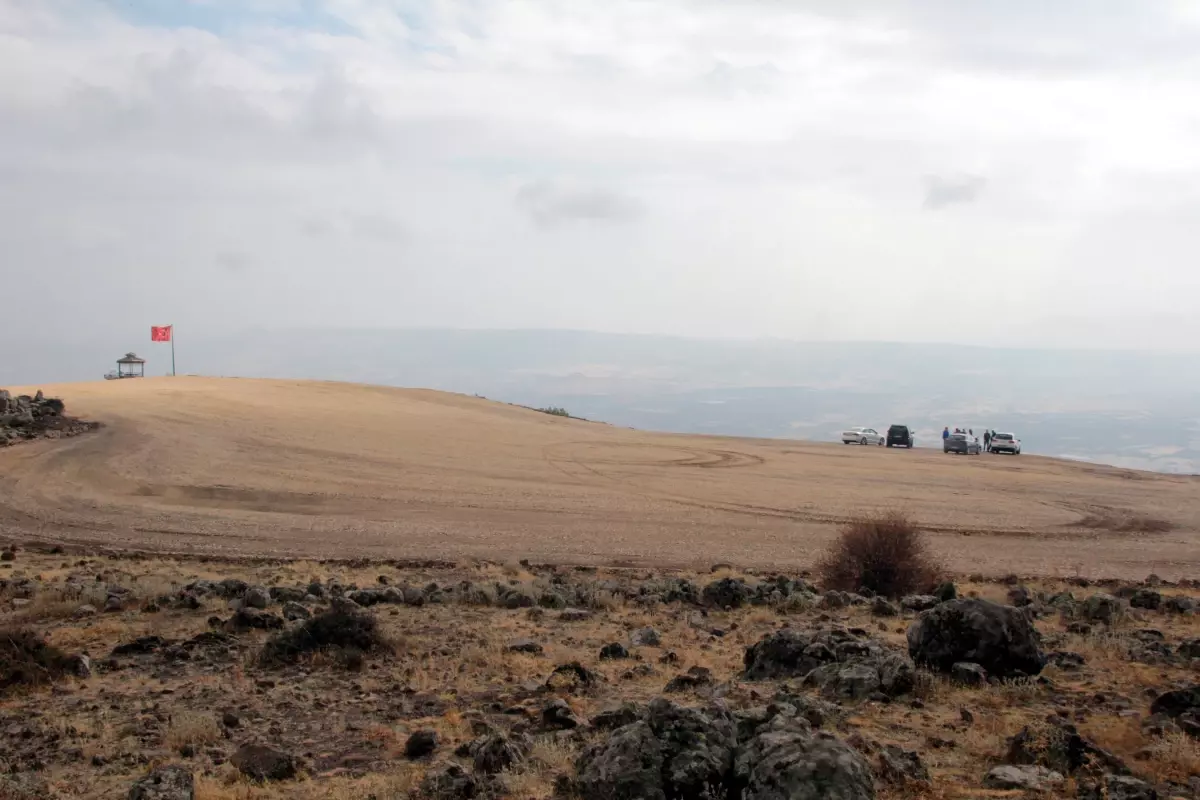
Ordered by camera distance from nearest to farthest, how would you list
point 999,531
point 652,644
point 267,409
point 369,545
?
point 652,644
point 369,545
point 999,531
point 267,409

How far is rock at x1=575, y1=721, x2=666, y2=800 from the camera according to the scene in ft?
21.4

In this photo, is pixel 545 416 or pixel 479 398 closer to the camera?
pixel 545 416

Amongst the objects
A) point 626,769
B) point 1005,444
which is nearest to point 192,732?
point 626,769

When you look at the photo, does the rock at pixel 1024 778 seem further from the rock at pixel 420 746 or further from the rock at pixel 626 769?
Answer: the rock at pixel 420 746

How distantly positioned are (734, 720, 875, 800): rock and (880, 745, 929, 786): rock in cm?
83

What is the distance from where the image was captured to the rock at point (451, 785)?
7086 mm

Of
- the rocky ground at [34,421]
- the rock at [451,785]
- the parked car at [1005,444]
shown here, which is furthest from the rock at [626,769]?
the parked car at [1005,444]

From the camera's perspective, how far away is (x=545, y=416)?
229ft

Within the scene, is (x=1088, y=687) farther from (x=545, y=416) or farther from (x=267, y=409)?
(x=545, y=416)

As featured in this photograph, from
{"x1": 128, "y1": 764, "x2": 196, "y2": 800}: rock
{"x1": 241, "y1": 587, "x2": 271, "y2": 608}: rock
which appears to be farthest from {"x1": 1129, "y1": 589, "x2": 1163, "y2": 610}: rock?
{"x1": 128, "y1": 764, "x2": 196, "y2": 800}: rock

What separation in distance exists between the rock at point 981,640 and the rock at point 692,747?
3849 mm

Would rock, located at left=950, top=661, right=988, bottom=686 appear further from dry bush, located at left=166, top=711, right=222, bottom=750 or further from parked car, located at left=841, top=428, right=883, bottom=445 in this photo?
parked car, located at left=841, top=428, right=883, bottom=445

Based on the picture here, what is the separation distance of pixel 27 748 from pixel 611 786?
5231 mm

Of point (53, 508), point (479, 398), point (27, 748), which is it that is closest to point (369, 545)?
point (53, 508)
